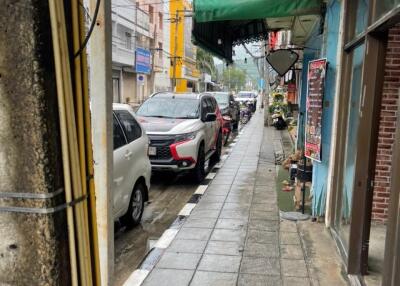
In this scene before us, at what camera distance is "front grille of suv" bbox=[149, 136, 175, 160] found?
848 cm

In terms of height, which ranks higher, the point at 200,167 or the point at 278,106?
the point at 278,106

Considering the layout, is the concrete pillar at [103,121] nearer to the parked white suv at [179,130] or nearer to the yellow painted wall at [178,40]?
the parked white suv at [179,130]

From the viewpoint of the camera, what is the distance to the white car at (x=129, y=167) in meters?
5.49

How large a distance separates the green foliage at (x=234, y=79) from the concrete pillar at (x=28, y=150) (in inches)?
4041

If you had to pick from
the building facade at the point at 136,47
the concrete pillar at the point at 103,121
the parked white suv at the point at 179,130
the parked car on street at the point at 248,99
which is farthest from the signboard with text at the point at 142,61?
the concrete pillar at the point at 103,121

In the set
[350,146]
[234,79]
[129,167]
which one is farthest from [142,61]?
[234,79]

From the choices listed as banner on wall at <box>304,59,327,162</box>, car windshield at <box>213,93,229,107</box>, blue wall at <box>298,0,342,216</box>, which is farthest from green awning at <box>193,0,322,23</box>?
car windshield at <box>213,93,229,107</box>

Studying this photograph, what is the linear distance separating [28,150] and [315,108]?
5.27 meters

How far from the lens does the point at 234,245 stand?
5391 mm

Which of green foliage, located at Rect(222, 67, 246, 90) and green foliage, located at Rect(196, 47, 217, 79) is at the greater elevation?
green foliage, located at Rect(196, 47, 217, 79)

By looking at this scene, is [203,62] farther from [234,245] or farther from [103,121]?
[103,121]

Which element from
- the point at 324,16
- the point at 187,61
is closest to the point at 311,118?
the point at 324,16

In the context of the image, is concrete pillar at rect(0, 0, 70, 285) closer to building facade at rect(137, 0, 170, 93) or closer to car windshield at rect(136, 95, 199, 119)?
car windshield at rect(136, 95, 199, 119)

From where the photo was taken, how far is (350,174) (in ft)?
16.5
